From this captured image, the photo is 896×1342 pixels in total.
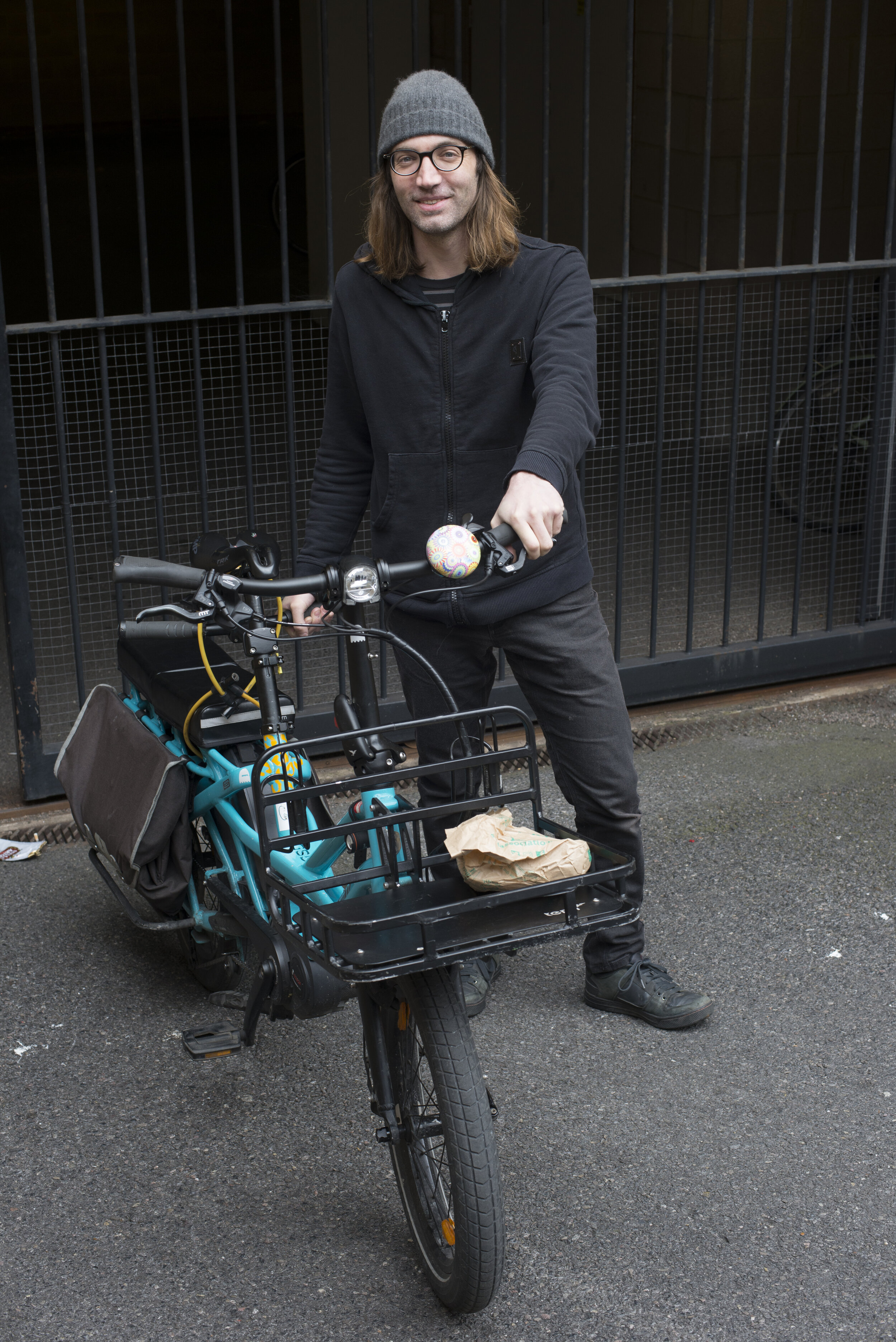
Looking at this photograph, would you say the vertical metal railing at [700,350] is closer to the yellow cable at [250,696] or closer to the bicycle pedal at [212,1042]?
the yellow cable at [250,696]

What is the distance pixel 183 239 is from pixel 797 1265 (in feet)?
43.1

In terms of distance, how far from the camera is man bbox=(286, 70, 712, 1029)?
8.49ft

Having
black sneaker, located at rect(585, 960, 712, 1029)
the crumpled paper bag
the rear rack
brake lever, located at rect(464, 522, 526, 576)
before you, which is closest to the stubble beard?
brake lever, located at rect(464, 522, 526, 576)

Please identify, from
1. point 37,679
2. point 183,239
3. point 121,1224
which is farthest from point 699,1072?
point 183,239

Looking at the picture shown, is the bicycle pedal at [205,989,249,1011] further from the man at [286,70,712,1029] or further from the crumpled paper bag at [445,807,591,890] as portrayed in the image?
the crumpled paper bag at [445,807,591,890]

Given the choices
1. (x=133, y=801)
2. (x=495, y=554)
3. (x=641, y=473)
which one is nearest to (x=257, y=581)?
(x=495, y=554)

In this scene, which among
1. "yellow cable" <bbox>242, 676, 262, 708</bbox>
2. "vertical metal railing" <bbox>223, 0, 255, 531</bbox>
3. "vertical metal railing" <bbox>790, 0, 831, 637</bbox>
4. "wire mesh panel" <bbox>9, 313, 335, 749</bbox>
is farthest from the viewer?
"wire mesh panel" <bbox>9, 313, 335, 749</bbox>

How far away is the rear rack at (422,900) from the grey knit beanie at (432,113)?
116 cm

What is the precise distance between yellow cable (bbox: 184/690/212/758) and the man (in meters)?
0.36

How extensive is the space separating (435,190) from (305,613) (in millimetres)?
863

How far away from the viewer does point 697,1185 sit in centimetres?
264

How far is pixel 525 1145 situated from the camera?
2.78 metres

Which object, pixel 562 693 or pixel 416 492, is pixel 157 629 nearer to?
pixel 416 492

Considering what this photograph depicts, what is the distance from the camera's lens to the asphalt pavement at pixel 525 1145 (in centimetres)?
238
